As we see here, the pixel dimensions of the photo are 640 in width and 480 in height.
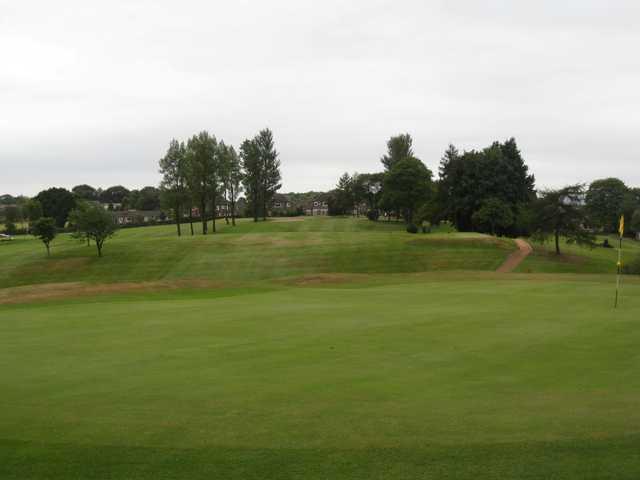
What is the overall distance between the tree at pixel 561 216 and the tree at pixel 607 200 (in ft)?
268

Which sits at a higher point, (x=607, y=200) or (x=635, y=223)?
(x=607, y=200)

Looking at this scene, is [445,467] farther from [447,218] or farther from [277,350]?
[447,218]

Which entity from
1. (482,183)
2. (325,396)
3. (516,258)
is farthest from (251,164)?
(325,396)

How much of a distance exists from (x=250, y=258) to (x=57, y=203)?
3663 inches

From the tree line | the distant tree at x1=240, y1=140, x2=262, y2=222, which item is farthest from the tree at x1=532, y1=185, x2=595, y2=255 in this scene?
the distant tree at x1=240, y1=140, x2=262, y2=222

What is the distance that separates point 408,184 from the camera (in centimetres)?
10419

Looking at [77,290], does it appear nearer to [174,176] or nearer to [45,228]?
[45,228]

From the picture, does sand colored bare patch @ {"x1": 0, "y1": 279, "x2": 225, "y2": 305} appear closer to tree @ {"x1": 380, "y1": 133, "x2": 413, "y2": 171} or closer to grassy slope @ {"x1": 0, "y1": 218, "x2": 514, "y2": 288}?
grassy slope @ {"x1": 0, "y1": 218, "x2": 514, "y2": 288}

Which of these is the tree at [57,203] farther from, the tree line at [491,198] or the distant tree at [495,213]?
the distant tree at [495,213]

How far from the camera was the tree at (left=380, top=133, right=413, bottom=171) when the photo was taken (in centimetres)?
13275

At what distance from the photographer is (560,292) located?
35.8 m

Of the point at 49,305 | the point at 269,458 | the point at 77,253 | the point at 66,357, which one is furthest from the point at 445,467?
the point at 77,253

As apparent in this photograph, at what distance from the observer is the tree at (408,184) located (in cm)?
10356

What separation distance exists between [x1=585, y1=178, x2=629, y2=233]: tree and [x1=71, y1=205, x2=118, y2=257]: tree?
12144cm
